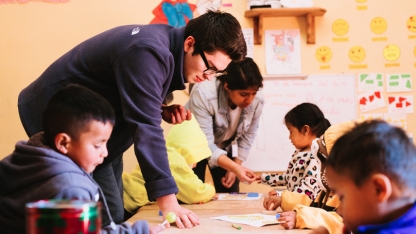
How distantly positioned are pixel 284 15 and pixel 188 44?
2148 mm

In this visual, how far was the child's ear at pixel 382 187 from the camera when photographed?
0.93m

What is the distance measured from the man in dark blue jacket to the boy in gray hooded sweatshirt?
1.06 feet

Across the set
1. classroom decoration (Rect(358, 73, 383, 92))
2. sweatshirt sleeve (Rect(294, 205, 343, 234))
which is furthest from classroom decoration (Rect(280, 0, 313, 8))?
sweatshirt sleeve (Rect(294, 205, 343, 234))

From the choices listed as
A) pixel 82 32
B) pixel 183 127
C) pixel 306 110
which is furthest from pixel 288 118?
pixel 82 32

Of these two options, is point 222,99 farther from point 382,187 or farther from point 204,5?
point 382,187

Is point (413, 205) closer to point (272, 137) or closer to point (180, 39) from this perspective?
point (180, 39)

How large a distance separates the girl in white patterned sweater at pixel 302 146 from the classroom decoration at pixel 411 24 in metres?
1.65

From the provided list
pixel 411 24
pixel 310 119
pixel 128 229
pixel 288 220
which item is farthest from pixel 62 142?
pixel 411 24

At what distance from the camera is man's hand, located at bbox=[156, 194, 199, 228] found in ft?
5.00

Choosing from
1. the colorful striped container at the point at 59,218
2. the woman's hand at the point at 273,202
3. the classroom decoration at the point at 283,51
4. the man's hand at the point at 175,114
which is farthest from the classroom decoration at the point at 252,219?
the classroom decoration at the point at 283,51

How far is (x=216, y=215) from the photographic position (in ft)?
6.23

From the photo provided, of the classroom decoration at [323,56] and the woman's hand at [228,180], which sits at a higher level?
the classroom decoration at [323,56]

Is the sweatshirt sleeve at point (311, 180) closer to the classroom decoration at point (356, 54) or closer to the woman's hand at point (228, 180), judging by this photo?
the woman's hand at point (228, 180)

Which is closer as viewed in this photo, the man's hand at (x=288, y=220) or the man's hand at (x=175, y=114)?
the man's hand at (x=288, y=220)
